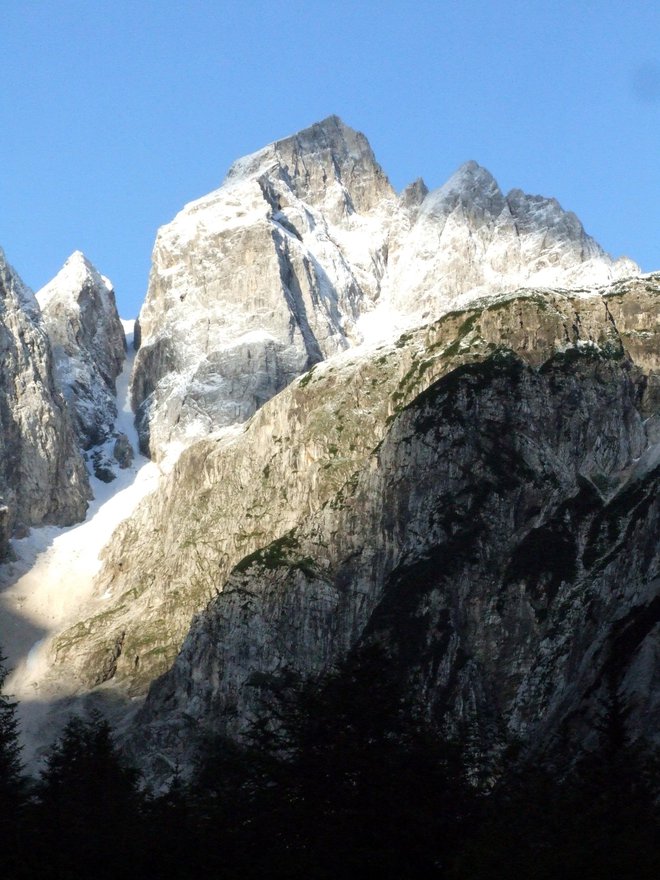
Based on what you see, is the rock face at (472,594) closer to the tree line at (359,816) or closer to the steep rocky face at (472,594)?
the steep rocky face at (472,594)

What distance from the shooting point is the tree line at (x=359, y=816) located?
55.4 meters

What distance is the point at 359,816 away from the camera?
62.8 meters

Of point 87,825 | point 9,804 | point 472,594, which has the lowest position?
point 87,825

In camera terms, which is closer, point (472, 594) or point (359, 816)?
point (359, 816)

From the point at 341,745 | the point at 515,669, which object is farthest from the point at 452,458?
the point at 341,745

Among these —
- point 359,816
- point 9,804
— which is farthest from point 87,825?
point 359,816

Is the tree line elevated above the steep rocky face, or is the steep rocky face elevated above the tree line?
the steep rocky face

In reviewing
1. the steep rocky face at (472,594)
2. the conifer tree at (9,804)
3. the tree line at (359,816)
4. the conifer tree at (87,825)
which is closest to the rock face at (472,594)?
the steep rocky face at (472,594)

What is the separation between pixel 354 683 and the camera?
231 feet

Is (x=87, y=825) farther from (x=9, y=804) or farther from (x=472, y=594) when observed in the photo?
(x=472, y=594)

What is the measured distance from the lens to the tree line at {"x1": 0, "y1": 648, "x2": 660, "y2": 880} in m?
55.4

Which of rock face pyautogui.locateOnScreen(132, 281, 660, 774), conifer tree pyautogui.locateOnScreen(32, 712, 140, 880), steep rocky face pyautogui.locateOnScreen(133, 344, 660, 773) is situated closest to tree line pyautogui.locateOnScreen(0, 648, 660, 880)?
conifer tree pyautogui.locateOnScreen(32, 712, 140, 880)

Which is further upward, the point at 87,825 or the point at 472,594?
the point at 472,594

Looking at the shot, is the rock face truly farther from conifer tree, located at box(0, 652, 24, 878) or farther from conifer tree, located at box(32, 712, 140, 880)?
conifer tree, located at box(32, 712, 140, 880)
